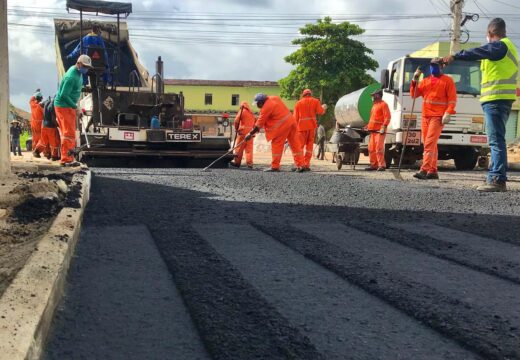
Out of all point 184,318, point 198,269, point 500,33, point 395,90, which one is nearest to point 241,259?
point 198,269

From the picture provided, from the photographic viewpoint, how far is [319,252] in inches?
126

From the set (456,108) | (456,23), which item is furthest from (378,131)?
(456,23)

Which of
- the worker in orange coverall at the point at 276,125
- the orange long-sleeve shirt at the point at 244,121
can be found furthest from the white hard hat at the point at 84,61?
the orange long-sleeve shirt at the point at 244,121

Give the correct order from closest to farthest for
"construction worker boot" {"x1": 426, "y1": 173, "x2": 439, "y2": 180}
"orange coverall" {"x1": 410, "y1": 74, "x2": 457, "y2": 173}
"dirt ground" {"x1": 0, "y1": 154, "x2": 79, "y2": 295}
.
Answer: "dirt ground" {"x1": 0, "y1": 154, "x2": 79, "y2": 295} → "orange coverall" {"x1": 410, "y1": 74, "x2": 457, "y2": 173} → "construction worker boot" {"x1": 426, "y1": 173, "x2": 439, "y2": 180}

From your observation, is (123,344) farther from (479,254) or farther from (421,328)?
(479,254)

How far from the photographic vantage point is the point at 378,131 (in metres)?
11.1

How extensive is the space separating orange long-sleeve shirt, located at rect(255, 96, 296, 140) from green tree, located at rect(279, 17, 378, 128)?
1118 inches

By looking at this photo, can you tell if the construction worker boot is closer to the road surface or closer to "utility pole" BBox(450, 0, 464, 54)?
the road surface

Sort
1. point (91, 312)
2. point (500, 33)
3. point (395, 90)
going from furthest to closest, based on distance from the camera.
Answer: point (395, 90)
point (500, 33)
point (91, 312)

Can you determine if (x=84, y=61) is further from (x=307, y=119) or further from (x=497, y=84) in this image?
(x=497, y=84)

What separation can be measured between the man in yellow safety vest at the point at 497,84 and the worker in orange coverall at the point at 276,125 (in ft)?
13.6

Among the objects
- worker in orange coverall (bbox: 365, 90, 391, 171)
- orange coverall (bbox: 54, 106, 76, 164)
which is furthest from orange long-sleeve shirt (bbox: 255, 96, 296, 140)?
orange coverall (bbox: 54, 106, 76, 164)

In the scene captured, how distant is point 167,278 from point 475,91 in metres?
10.7

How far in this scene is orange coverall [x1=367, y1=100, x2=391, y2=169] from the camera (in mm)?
10914
